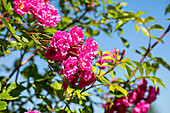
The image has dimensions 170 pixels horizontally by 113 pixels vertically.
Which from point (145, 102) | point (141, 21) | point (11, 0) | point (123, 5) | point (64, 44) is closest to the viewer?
point (64, 44)

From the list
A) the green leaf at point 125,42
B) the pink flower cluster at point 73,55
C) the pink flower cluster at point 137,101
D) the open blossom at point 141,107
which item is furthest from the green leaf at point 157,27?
the pink flower cluster at point 73,55

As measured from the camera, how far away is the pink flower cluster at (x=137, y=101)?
5.43 ft

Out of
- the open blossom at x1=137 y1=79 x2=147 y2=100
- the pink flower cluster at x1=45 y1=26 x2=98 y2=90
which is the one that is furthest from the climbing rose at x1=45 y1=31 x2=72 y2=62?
the open blossom at x1=137 y1=79 x2=147 y2=100

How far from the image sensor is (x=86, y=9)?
1896 mm

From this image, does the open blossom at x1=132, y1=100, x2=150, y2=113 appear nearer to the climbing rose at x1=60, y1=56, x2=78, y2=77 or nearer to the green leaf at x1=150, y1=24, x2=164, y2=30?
the green leaf at x1=150, y1=24, x2=164, y2=30

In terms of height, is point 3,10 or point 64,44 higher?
point 3,10

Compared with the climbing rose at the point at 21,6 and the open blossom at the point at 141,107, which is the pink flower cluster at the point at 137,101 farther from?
the climbing rose at the point at 21,6

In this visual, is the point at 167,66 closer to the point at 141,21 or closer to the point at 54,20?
the point at 141,21

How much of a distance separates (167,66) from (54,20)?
1.07 metres

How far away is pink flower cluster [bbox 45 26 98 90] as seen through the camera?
909mm

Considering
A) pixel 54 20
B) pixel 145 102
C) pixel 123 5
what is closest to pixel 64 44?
pixel 54 20

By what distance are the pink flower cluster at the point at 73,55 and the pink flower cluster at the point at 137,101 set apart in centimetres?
79

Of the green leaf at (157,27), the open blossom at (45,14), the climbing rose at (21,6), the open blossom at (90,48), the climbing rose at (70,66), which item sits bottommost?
the climbing rose at (70,66)

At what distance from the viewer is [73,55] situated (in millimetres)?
961
